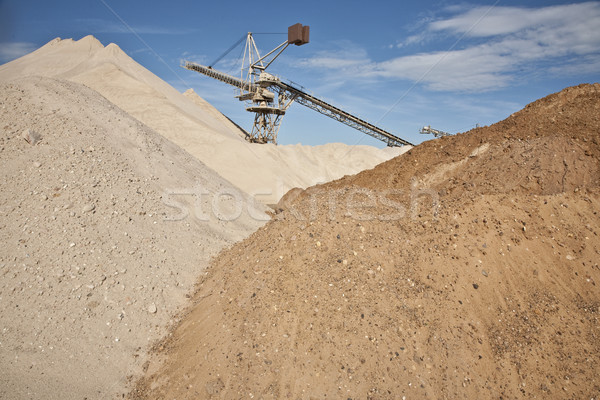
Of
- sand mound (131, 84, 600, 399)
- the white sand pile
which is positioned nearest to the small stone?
sand mound (131, 84, 600, 399)

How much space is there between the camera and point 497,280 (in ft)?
17.6

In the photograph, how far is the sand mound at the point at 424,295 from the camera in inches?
179

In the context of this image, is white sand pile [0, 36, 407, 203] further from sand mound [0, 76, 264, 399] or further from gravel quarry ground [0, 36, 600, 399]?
gravel quarry ground [0, 36, 600, 399]

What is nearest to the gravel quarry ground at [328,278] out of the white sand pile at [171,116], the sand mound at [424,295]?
the sand mound at [424,295]

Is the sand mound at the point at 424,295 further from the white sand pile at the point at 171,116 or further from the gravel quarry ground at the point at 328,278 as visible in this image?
the white sand pile at the point at 171,116

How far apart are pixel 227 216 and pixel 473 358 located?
819 centimetres

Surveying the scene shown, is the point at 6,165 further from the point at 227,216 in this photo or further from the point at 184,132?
the point at 184,132

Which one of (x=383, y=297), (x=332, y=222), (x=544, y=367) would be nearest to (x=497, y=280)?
(x=544, y=367)

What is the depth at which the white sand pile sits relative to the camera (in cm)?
1822

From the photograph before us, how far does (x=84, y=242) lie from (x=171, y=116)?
13.3 m

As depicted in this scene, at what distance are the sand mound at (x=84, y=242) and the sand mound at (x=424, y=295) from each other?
828 mm

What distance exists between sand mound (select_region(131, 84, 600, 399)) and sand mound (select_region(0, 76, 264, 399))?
0.83 metres

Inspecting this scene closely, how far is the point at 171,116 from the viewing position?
19.1m

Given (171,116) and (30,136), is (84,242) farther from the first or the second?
(171,116)
